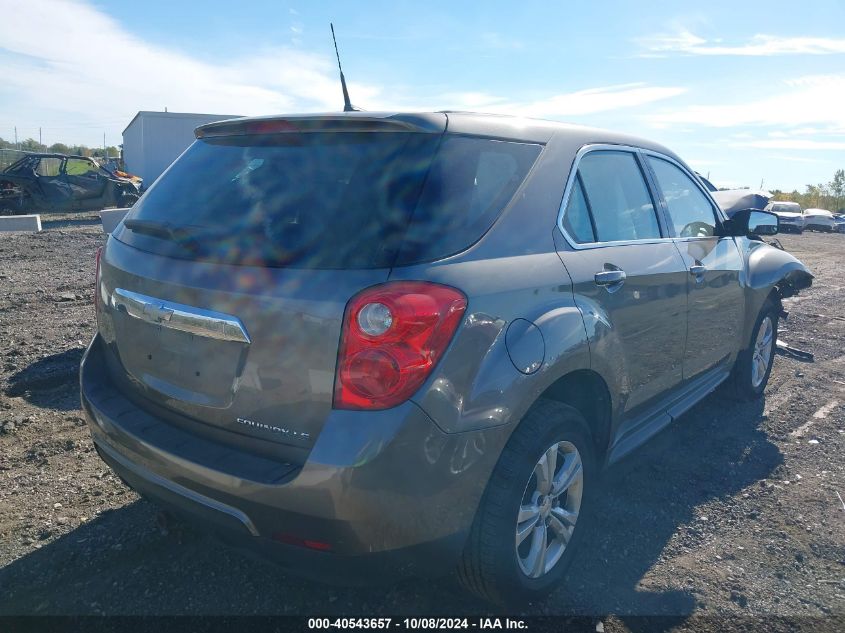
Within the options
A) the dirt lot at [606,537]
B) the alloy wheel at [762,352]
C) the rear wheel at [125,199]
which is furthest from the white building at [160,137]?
the alloy wheel at [762,352]

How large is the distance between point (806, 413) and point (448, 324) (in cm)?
411

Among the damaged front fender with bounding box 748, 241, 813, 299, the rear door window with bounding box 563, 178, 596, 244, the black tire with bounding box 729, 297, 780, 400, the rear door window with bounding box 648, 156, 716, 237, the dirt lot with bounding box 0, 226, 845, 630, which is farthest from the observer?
the black tire with bounding box 729, 297, 780, 400

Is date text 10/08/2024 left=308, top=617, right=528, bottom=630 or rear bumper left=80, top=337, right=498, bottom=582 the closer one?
rear bumper left=80, top=337, right=498, bottom=582

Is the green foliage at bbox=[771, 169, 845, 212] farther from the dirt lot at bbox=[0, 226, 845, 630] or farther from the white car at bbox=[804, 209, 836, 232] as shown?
the dirt lot at bbox=[0, 226, 845, 630]

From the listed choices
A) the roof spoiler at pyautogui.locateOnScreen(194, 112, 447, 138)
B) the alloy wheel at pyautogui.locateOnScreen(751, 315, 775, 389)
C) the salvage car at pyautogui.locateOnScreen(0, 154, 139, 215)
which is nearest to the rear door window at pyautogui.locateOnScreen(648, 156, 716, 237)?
the alloy wheel at pyautogui.locateOnScreen(751, 315, 775, 389)

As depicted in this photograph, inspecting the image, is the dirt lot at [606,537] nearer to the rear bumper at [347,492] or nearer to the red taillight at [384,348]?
the rear bumper at [347,492]

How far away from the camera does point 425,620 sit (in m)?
2.44

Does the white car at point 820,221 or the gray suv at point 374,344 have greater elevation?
the gray suv at point 374,344

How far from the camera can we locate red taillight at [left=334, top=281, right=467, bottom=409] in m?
1.90

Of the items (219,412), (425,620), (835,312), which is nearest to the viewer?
(219,412)

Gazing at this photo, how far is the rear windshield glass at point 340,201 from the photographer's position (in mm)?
2051

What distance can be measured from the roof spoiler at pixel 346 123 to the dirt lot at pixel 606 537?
5.65 feet

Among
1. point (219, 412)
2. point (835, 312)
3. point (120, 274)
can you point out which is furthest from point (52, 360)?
point (835, 312)

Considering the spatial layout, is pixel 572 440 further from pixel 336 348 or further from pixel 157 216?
pixel 157 216
